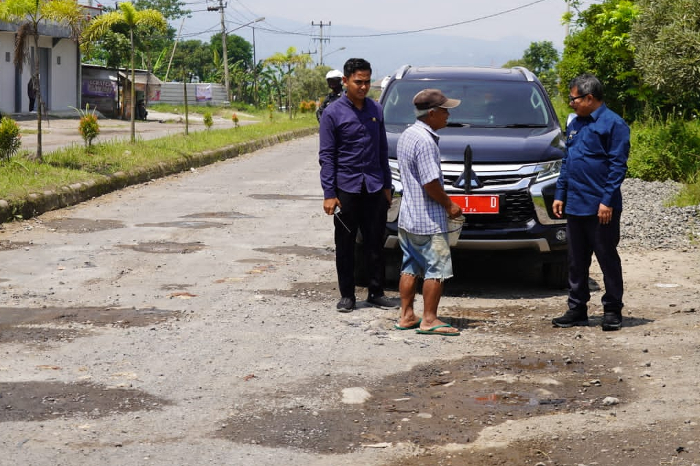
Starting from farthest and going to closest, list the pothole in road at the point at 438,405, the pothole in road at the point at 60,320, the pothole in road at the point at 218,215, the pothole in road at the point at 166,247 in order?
the pothole in road at the point at 218,215
the pothole in road at the point at 166,247
the pothole in road at the point at 60,320
the pothole in road at the point at 438,405

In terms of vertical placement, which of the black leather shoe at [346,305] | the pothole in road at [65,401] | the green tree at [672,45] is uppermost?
the green tree at [672,45]

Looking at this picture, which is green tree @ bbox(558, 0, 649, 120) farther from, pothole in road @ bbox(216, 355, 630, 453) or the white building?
the white building

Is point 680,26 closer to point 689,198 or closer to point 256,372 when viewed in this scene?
point 689,198

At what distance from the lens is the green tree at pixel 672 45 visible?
49.3 ft

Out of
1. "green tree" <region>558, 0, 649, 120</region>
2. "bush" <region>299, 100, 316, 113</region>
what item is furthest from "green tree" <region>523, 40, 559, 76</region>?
"green tree" <region>558, 0, 649, 120</region>

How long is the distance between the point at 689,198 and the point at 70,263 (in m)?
8.56

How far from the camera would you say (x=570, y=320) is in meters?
7.59

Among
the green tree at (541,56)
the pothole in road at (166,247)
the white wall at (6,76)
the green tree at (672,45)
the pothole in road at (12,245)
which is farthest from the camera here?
the green tree at (541,56)

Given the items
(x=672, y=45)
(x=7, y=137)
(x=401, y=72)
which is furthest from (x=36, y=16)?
(x=672, y=45)

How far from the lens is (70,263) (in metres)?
9.95

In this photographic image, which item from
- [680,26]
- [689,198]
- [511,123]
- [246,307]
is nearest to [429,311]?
[246,307]

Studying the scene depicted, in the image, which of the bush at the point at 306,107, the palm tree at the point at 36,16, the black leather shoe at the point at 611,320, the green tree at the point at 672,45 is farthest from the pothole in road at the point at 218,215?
the bush at the point at 306,107

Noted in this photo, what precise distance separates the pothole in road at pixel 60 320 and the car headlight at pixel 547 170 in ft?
10.4

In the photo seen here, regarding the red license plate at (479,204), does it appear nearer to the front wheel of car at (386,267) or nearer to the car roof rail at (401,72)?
the front wheel of car at (386,267)
